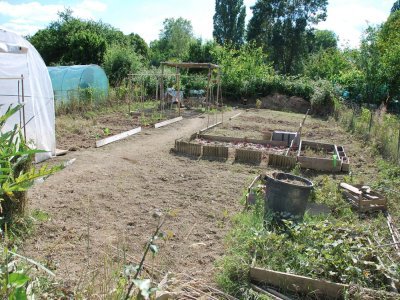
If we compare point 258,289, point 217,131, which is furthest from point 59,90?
point 258,289

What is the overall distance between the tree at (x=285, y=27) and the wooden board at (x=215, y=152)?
32842 millimetres

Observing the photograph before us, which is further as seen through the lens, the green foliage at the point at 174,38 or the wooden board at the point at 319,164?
the green foliage at the point at 174,38

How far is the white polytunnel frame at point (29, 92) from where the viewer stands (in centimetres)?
755

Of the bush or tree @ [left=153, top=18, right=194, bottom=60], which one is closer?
the bush

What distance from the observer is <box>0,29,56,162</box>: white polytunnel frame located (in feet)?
24.8

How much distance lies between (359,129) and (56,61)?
2414 centimetres

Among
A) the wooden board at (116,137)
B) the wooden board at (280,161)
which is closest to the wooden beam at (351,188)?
the wooden board at (280,161)

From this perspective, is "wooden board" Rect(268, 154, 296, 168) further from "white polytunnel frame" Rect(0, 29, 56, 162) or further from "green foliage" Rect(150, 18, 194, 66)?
"green foliage" Rect(150, 18, 194, 66)

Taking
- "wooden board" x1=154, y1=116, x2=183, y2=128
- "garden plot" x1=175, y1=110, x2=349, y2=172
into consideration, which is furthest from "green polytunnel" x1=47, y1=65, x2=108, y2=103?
"garden plot" x1=175, y1=110, x2=349, y2=172

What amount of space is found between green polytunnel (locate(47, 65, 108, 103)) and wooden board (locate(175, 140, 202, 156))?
7070 millimetres

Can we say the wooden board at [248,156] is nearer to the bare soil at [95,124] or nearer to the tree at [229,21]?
the bare soil at [95,124]

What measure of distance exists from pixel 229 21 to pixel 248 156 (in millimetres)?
37047

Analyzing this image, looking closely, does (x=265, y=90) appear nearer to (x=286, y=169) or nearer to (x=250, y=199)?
(x=286, y=169)

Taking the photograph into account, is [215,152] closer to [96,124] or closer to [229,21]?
[96,124]
